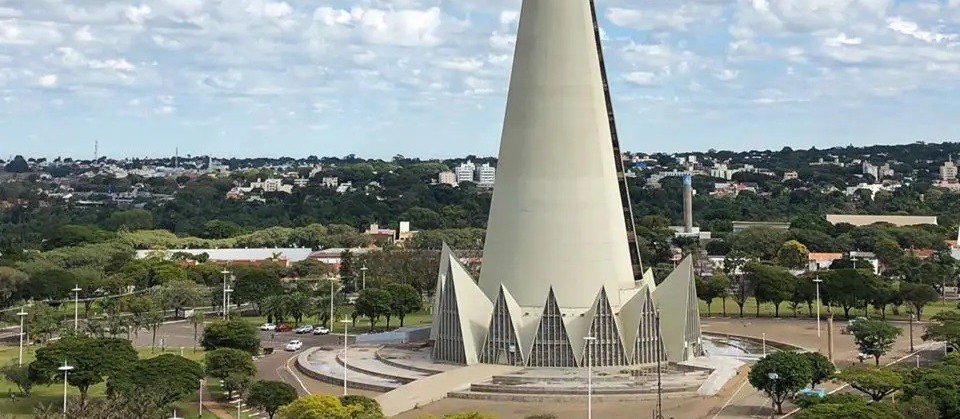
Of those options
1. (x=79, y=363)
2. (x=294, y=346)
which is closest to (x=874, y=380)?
(x=79, y=363)

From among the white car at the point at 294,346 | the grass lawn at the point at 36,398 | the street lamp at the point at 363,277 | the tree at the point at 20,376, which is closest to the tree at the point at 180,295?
the street lamp at the point at 363,277

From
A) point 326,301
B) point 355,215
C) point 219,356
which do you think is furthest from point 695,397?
point 355,215

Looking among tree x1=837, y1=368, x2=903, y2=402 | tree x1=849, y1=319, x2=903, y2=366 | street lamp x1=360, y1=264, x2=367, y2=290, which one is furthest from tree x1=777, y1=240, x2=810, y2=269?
tree x1=837, y1=368, x2=903, y2=402

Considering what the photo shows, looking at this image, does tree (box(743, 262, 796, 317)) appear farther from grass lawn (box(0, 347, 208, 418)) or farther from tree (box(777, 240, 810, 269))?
grass lawn (box(0, 347, 208, 418))

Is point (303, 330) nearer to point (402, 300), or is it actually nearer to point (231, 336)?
point (402, 300)

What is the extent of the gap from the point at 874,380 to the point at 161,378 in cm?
2222

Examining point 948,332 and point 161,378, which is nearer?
point 161,378

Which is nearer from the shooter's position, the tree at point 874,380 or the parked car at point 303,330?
the tree at point 874,380

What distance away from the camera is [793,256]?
3501 inches

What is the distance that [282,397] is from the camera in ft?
115

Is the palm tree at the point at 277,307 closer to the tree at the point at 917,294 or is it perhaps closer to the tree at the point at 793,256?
the tree at the point at 917,294

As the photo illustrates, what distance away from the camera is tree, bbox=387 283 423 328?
59375mm

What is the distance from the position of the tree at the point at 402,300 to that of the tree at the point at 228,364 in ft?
62.8

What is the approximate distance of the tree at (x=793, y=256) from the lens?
88.8 m
